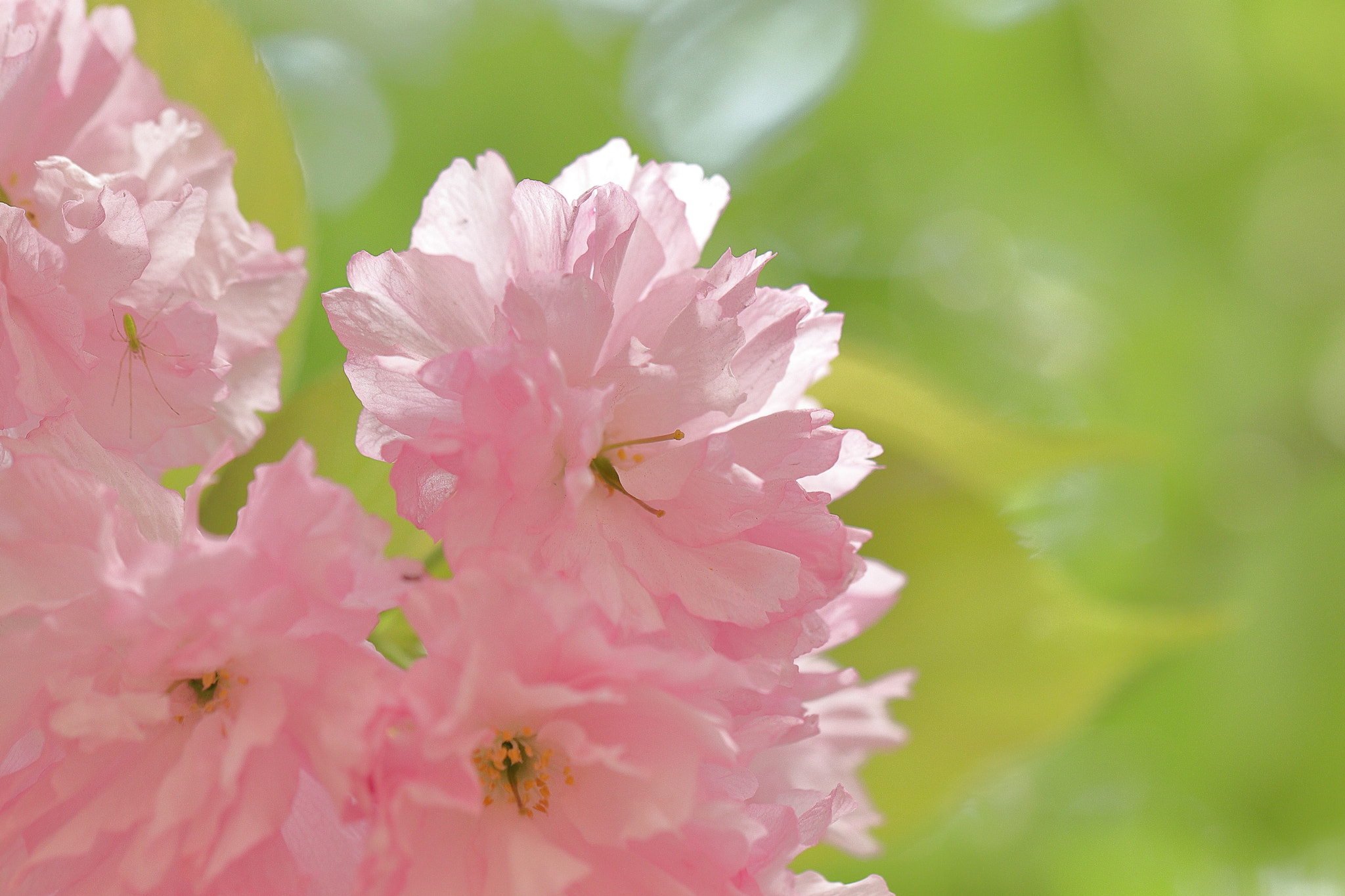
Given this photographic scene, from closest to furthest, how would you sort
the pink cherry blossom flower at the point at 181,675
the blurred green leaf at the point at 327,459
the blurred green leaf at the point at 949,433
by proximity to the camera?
the pink cherry blossom flower at the point at 181,675, the blurred green leaf at the point at 327,459, the blurred green leaf at the point at 949,433

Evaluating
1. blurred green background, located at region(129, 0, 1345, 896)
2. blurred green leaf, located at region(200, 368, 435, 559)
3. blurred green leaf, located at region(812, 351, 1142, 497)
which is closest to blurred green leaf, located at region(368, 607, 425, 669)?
blurred green leaf, located at region(200, 368, 435, 559)

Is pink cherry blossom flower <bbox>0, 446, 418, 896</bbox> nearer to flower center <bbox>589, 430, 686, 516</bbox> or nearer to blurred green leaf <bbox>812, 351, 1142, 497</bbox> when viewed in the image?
flower center <bbox>589, 430, 686, 516</bbox>

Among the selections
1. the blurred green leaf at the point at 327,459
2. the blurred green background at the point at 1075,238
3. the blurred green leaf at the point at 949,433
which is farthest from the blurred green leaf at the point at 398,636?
the blurred green background at the point at 1075,238

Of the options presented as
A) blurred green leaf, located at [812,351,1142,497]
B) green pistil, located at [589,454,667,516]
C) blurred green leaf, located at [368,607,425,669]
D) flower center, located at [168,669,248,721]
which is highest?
green pistil, located at [589,454,667,516]

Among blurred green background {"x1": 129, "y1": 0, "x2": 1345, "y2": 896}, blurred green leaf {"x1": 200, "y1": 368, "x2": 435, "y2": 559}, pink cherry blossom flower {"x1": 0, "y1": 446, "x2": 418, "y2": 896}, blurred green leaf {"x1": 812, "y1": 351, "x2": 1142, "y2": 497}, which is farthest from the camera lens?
blurred green background {"x1": 129, "y1": 0, "x2": 1345, "y2": 896}

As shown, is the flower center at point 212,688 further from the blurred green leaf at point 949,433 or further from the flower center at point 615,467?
the blurred green leaf at point 949,433

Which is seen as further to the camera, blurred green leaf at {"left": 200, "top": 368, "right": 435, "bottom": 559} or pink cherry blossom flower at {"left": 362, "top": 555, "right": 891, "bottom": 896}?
blurred green leaf at {"left": 200, "top": 368, "right": 435, "bottom": 559}

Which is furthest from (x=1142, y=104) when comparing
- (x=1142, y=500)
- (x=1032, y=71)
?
(x=1142, y=500)
